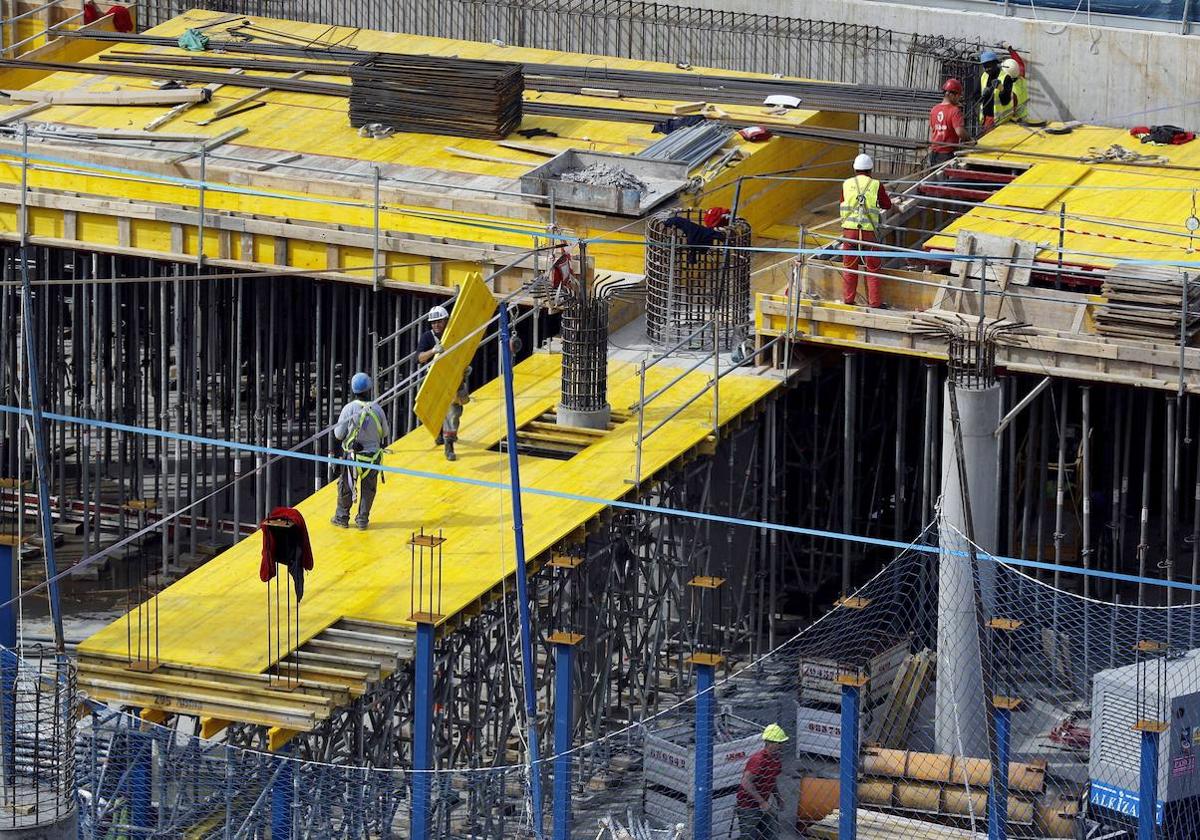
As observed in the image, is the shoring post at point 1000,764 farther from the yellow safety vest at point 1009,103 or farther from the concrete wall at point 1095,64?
the concrete wall at point 1095,64

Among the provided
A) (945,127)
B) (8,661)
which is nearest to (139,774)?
(8,661)

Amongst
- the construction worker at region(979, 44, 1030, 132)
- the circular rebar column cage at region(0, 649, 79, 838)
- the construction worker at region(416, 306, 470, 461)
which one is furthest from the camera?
the construction worker at region(979, 44, 1030, 132)

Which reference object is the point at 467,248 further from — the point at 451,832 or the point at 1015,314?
the point at 451,832

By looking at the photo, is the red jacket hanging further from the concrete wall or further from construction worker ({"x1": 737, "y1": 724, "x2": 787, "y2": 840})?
the concrete wall

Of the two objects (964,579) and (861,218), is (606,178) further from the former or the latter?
(964,579)

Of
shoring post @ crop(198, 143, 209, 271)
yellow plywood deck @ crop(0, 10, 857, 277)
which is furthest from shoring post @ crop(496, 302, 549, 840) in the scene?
shoring post @ crop(198, 143, 209, 271)

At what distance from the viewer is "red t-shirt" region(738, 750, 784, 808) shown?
95.1ft

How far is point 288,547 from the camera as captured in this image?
27703mm

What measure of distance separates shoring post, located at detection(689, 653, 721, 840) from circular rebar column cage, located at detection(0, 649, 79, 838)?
17.6 ft

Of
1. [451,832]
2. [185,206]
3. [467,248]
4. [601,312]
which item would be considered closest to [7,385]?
[185,206]

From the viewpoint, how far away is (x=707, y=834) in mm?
26688

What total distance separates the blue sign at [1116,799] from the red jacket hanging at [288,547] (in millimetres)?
7792

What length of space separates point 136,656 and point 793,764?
7248 mm

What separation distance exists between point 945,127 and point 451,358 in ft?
37.6
